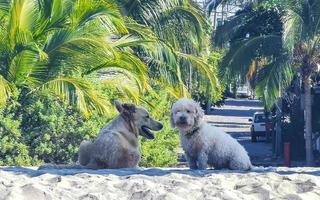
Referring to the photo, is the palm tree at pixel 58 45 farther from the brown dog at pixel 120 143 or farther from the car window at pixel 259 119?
the car window at pixel 259 119

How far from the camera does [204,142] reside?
1109cm

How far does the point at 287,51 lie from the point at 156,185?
17.7m

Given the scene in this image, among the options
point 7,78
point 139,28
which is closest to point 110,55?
point 7,78

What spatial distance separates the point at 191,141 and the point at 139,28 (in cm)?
936

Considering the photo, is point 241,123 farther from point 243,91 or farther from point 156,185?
point 156,185

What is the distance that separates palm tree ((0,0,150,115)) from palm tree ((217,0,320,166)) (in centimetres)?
923

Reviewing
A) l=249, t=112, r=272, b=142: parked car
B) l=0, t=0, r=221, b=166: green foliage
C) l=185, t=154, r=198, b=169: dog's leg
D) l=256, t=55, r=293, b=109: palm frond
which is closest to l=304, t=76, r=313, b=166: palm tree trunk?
l=256, t=55, r=293, b=109: palm frond

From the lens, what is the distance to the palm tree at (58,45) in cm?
1644

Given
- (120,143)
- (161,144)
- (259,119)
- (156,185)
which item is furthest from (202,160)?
(259,119)

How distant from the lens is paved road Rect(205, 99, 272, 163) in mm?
37594

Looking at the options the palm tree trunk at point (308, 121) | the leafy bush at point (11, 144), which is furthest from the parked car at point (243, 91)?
the leafy bush at point (11, 144)

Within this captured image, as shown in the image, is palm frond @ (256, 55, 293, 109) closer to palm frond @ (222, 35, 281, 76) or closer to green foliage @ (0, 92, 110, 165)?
palm frond @ (222, 35, 281, 76)

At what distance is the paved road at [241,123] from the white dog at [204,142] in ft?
50.8

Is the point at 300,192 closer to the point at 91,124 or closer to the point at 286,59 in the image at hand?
the point at 91,124
